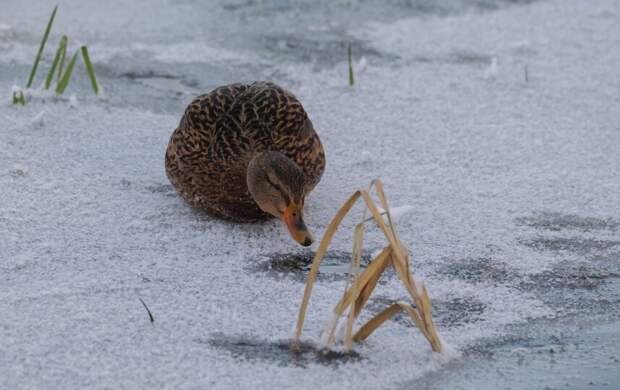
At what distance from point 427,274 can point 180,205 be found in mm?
1062

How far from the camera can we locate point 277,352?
296 centimetres

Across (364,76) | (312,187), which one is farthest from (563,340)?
(364,76)

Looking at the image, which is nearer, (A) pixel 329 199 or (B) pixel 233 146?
(B) pixel 233 146

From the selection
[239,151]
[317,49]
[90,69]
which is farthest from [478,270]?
[317,49]

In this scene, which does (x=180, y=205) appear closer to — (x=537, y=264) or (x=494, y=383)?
(x=537, y=264)

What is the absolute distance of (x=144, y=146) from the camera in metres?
4.62

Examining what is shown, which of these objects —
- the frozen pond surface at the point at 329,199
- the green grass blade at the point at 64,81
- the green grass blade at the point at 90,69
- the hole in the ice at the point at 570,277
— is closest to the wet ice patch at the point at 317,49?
the frozen pond surface at the point at 329,199

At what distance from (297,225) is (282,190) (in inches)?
5.4

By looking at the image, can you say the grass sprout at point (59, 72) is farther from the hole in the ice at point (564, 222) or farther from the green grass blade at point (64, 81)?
the hole in the ice at point (564, 222)

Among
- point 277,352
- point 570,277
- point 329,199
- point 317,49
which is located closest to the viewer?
point 277,352

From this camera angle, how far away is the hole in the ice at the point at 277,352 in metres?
2.91

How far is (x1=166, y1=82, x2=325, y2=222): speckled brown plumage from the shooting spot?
156 inches

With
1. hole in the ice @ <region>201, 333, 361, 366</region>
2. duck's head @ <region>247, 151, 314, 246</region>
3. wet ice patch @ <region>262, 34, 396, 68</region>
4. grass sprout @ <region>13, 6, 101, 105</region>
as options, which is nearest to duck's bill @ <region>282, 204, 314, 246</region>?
duck's head @ <region>247, 151, 314, 246</region>

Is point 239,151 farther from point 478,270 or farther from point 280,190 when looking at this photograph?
point 478,270
